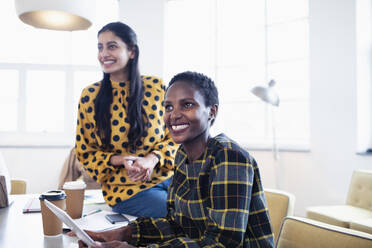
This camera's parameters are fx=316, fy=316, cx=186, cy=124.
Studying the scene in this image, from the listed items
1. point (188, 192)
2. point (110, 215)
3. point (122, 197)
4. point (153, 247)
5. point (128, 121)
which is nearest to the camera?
point (153, 247)

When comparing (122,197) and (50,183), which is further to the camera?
(50,183)

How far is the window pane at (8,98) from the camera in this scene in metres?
4.41

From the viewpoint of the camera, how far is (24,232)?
3.37ft

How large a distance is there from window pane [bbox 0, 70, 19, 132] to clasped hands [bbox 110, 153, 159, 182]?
370 cm

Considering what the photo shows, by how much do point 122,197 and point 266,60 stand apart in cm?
346

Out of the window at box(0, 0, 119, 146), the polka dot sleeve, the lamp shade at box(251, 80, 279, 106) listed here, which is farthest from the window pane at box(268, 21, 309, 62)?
the polka dot sleeve

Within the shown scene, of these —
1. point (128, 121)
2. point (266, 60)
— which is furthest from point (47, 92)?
point (128, 121)

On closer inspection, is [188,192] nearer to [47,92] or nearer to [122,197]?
[122,197]

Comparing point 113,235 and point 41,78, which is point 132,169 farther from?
point 41,78

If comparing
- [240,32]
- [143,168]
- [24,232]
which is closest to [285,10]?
[240,32]

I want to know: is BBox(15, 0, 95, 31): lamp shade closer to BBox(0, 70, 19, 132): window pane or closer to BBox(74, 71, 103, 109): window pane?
BBox(74, 71, 103, 109): window pane

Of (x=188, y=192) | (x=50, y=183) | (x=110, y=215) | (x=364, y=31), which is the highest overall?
(x=364, y=31)

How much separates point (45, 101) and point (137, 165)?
3675 millimetres

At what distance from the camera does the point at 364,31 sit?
363cm
